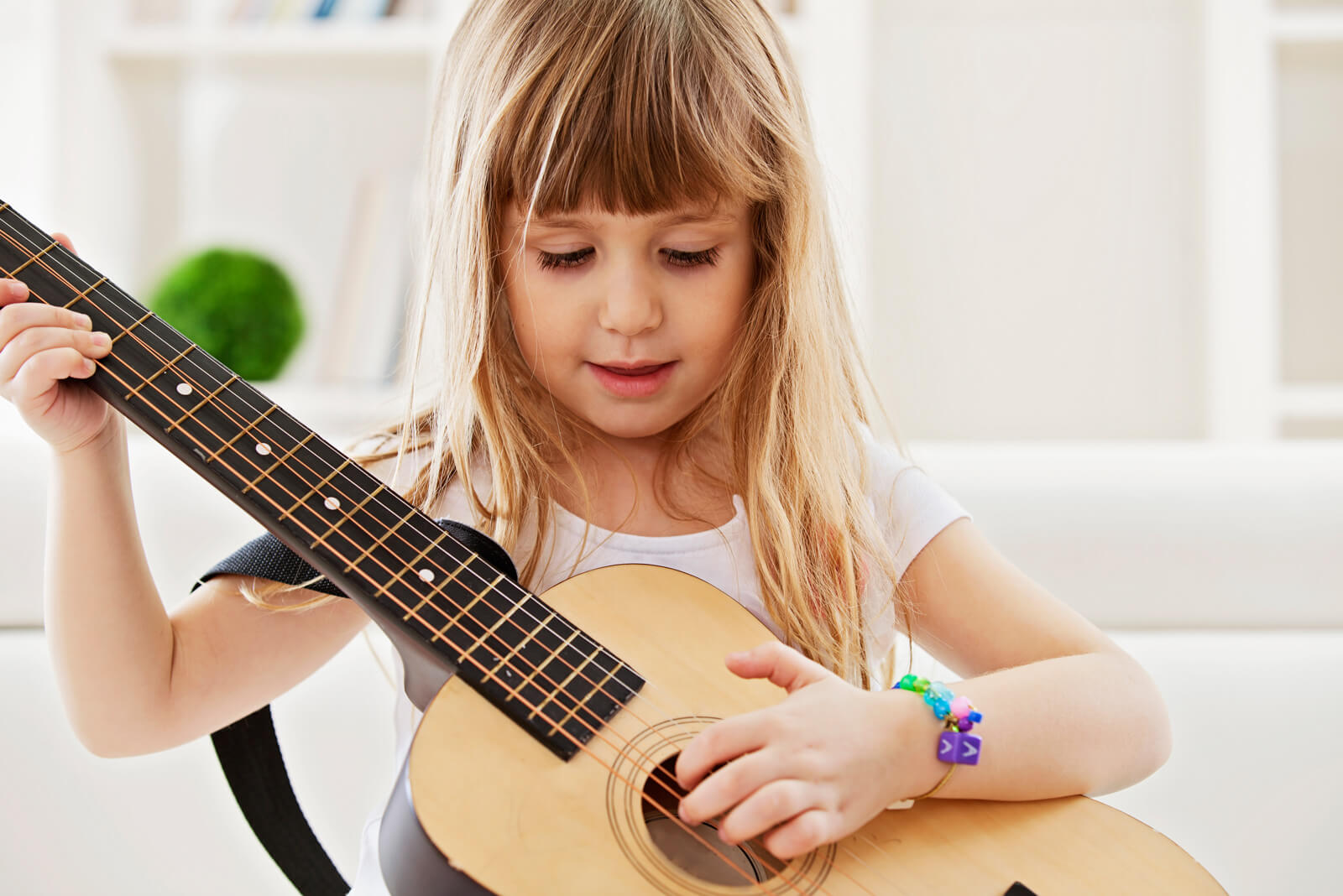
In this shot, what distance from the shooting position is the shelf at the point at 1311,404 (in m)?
1.64

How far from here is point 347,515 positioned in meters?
0.65

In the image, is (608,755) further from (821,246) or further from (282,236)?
(282,236)

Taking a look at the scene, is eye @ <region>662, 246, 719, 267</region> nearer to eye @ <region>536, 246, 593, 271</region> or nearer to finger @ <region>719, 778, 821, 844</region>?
eye @ <region>536, 246, 593, 271</region>

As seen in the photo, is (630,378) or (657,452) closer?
(630,378)

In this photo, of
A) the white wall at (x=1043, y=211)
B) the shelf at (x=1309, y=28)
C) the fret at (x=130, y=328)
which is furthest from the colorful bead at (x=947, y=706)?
the shelf at (x=1309, y=28)

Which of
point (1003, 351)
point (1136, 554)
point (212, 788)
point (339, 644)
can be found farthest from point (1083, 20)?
point (212, 788)

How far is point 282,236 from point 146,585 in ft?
4.00

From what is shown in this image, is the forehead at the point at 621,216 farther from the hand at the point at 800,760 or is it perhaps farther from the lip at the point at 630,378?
the hand at the point at 800,760

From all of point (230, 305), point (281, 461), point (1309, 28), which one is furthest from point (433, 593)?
point (1309, 28)

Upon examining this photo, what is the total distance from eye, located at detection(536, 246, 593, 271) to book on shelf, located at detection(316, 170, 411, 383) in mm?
1019

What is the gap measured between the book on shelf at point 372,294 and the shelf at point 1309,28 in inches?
55.7

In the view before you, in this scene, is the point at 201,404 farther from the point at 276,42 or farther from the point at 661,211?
the point at 276,42

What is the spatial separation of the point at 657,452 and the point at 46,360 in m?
0.46

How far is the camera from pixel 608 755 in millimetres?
583
